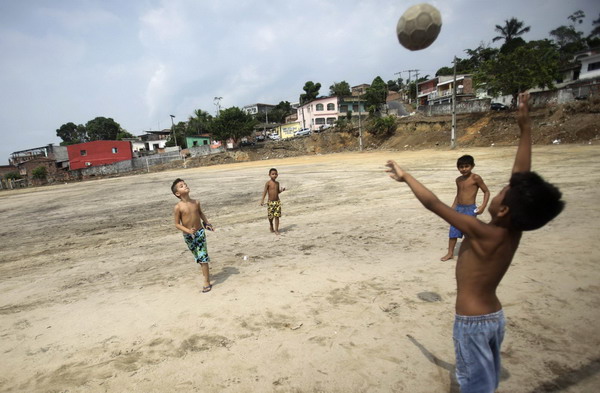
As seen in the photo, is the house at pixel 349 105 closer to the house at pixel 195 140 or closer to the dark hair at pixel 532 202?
the house at pixel 195 140

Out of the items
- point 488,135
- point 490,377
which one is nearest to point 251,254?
point 490,377

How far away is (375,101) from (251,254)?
61488 millimetres

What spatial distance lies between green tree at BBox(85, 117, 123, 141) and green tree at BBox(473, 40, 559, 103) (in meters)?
87.3

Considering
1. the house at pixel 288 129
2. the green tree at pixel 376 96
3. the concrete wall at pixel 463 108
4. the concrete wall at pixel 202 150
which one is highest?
the green tree at pixel 376 96

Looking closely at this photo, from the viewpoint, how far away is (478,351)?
204 cm

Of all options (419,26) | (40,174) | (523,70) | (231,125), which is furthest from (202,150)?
(419,26)

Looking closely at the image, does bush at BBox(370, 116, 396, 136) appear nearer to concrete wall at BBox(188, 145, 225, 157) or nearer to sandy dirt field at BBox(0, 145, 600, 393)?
concrete wall at BBox(188, 145, 225, 157)

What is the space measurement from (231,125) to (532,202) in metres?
50.8

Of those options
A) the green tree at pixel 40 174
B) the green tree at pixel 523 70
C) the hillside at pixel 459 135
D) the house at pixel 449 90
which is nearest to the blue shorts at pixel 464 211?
the hillside at pixel 459 135

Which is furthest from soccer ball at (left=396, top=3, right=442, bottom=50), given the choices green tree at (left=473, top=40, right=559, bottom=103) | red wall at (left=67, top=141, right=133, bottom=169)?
red wall at (left=67, top=141, right=133, bottom=169)

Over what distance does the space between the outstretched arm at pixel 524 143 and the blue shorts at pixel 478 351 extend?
110 cm

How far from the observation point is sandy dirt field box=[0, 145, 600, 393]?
303 cm

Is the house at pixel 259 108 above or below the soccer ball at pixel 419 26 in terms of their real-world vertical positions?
above

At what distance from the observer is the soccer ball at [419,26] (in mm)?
4941
